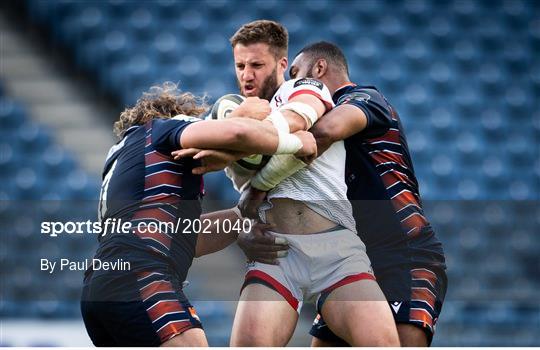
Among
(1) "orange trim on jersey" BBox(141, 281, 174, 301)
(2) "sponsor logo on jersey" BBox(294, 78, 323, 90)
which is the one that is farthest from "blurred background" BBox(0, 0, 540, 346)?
(1) "orange trim on jersey" BBox(141, 281, 174, 301)

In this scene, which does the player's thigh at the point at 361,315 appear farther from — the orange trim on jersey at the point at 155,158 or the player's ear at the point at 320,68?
the player's ear at the point at 320,68

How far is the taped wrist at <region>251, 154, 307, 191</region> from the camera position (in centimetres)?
402

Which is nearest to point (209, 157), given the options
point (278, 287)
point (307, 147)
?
→ point (307, 147)

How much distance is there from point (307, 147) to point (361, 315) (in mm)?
773

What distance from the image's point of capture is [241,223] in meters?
4.39


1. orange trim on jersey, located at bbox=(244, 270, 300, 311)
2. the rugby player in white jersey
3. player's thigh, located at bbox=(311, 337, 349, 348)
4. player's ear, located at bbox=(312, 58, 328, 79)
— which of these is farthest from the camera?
player's ear, located at bbox=(312, 58, 328, 79)

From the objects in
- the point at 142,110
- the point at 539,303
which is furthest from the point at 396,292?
the point at 539,303

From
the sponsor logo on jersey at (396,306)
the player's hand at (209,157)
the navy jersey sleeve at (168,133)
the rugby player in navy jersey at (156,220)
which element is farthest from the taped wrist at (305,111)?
the sponsor logo on jersey at (396,306)

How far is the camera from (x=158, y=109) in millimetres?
4250

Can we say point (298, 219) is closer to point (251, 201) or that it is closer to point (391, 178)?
point (251, 201)

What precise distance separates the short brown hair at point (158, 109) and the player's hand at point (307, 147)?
0.61 metres

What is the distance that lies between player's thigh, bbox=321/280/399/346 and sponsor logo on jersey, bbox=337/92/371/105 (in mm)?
877

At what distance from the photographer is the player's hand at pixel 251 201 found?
4195mm

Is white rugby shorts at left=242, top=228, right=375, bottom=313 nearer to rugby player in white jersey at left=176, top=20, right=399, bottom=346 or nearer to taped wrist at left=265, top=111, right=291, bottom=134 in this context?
rugby player in white jersey at left=176, top=20, right=399, bottom=346
